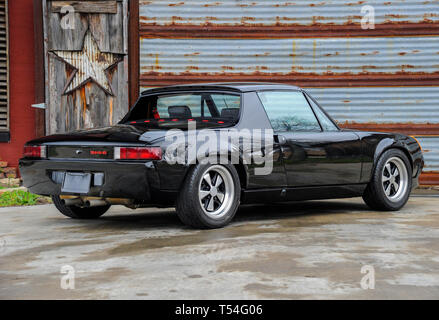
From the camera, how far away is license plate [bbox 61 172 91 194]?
19.1 feet

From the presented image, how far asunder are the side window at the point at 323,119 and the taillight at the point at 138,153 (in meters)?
2.13

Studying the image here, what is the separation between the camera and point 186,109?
261 inches

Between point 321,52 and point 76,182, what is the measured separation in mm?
6148

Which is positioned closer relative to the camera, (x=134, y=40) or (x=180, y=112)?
(x=180, y=112)

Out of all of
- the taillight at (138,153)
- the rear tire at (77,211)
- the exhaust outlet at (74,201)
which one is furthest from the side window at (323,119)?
the exhaust outlet at (74,201)

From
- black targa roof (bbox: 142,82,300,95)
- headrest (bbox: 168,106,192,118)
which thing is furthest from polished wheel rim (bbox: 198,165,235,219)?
black targa roof (bbox: 142,82,300,95)

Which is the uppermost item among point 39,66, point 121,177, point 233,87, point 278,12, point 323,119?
point 278,12

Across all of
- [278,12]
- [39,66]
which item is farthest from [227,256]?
[39,66]

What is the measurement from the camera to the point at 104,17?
11.0 metres

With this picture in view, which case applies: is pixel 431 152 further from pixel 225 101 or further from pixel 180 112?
pixel 180 112

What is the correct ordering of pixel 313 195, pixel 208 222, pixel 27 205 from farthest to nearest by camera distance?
pixel 27 205
pixel 313 195
pixel 208 222

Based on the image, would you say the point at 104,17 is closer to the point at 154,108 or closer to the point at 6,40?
the point at 6,40
